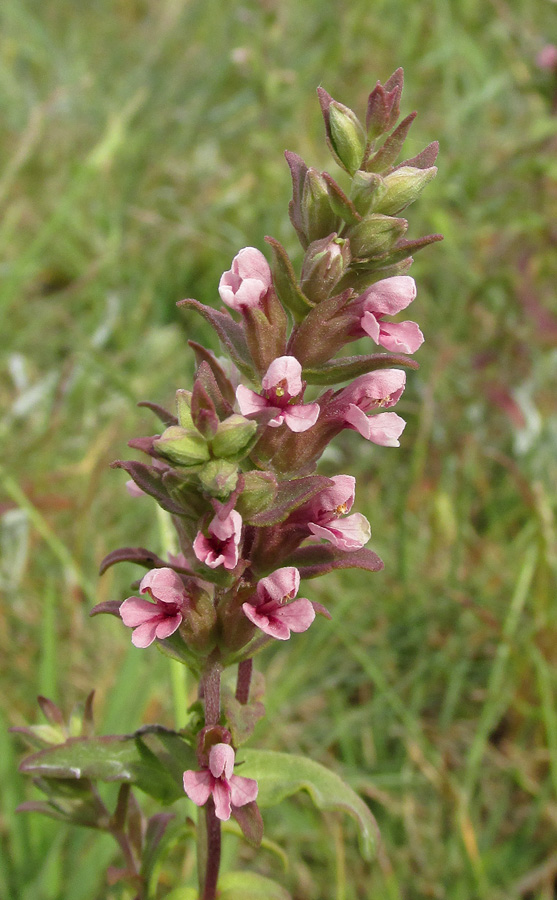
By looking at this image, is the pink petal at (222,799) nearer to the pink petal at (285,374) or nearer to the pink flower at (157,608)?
the pink flower at (157,608)

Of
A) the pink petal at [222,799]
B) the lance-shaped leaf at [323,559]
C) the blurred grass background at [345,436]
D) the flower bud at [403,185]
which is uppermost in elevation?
the flower bud at [403,185]

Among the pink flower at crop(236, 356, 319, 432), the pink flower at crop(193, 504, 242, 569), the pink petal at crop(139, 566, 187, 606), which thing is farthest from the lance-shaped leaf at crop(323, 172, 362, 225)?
the pink petal at crop(139, 566, 187, 606)

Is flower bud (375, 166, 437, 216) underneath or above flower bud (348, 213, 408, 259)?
above

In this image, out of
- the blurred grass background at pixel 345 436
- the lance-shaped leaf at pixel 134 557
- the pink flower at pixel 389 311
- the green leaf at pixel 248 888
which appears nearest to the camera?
the pink flower at pixel 389 311

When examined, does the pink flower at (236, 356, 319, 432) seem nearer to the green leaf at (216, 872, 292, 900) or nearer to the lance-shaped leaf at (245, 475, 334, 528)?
the lance-shaped leaf at (245, 475, 334, 528)

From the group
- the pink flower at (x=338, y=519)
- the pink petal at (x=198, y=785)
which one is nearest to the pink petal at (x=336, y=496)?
the pink flower at (x=338, y=519)

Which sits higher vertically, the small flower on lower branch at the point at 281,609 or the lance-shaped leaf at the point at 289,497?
the lance-shaped leaf at the point at 289,497

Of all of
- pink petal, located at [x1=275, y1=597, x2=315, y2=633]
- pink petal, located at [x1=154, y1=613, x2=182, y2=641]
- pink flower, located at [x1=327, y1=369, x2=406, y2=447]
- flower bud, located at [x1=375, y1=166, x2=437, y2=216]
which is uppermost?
flower bud, located at [x1=375, y1=166, x2=437, y2=216]
